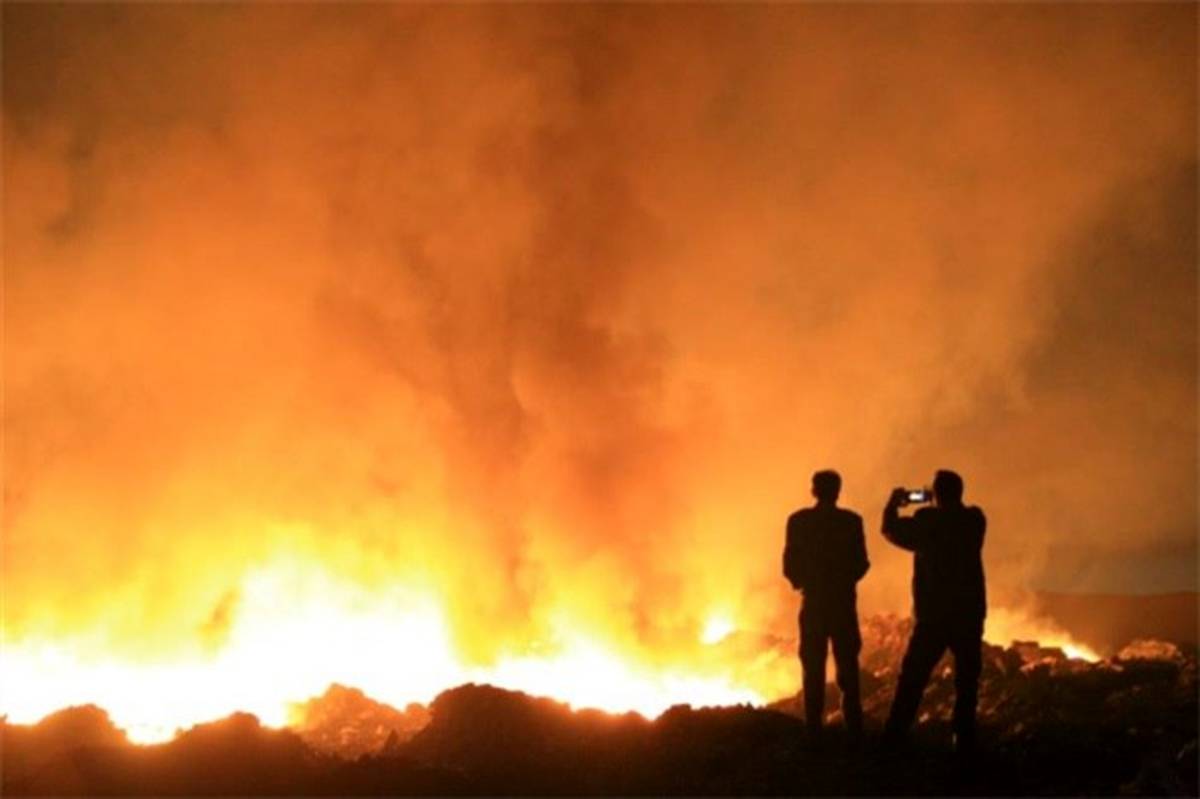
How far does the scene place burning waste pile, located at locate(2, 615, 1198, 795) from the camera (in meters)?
8.36

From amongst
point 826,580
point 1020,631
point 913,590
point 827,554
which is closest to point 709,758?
point 826,580

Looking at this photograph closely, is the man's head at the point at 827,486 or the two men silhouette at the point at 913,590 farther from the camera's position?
the man's head at the point at 827,486

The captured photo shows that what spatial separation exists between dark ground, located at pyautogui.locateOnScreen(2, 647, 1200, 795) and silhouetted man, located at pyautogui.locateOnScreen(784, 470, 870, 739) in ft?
2.13

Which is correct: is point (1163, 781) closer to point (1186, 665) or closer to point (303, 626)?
point (1186, 665)

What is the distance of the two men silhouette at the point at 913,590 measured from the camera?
8836 millimetres

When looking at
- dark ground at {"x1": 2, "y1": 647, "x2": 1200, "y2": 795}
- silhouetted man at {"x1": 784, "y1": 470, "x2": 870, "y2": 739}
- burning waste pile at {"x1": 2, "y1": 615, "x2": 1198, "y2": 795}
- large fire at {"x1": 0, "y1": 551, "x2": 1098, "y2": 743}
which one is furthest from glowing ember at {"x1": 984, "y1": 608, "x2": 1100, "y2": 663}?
silhouetted man at {"x1": 784, "y1": 470, "x2": 870, "y2": 739}

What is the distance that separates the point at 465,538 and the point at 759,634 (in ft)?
25.6

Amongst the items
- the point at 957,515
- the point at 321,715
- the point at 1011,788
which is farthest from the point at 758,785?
the point at 321,715

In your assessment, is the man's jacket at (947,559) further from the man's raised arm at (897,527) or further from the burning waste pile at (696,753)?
the burning waste pile at (696,753)

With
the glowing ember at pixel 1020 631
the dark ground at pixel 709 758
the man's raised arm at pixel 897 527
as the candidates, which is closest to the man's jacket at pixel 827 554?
the man's raised arm at pixel 897 527

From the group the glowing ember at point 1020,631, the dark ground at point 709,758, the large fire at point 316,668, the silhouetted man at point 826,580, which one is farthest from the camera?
the glowing ember at point 1020,631

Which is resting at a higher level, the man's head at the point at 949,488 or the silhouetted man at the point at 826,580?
the man's head at the point at 949,488

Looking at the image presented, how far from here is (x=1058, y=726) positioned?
10.0 m

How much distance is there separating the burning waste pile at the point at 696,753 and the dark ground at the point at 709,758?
2 centimetres
